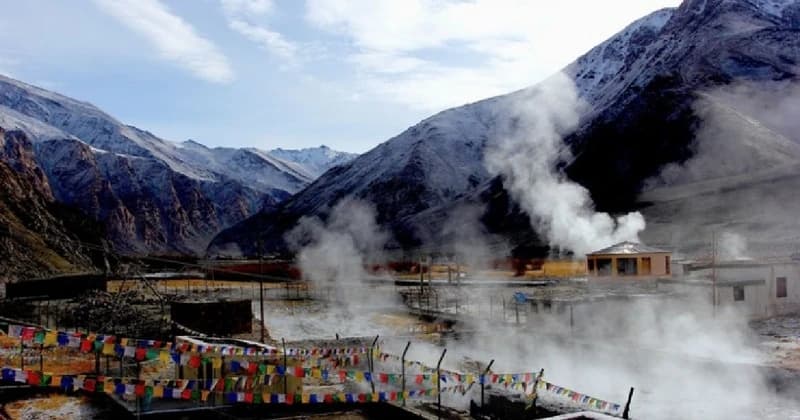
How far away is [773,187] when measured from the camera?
339 ft

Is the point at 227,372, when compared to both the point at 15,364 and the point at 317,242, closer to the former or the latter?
Result: the point at 15,364

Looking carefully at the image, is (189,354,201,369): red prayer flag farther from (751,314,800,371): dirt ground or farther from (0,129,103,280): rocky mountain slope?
(0,129,103,280): rocky mountain slope

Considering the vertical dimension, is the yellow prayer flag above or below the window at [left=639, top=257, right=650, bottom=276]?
below

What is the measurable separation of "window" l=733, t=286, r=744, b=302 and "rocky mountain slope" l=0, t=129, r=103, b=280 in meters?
39.0

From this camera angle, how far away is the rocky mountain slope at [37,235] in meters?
67.9

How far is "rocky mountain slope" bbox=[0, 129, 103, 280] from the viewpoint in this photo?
6788 cm

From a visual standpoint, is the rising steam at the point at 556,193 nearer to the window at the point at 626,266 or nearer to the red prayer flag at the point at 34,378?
the window at the point at 626,266

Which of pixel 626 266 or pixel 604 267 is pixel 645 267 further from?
pixel 604 267

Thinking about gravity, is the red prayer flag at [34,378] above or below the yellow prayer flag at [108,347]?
below

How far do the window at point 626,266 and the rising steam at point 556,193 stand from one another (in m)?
27.4

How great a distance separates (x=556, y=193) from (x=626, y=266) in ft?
285

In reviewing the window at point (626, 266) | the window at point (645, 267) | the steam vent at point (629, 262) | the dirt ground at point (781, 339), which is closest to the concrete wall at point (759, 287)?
the dirt ground at point (781, 339)

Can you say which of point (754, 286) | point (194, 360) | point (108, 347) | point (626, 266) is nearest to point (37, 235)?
point (626, 266)

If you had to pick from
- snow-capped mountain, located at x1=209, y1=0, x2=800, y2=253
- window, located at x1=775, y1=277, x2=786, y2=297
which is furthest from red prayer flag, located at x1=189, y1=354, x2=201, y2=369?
snow-capped mountain, located at x1=209, y1=0, x2=800, y2=253
